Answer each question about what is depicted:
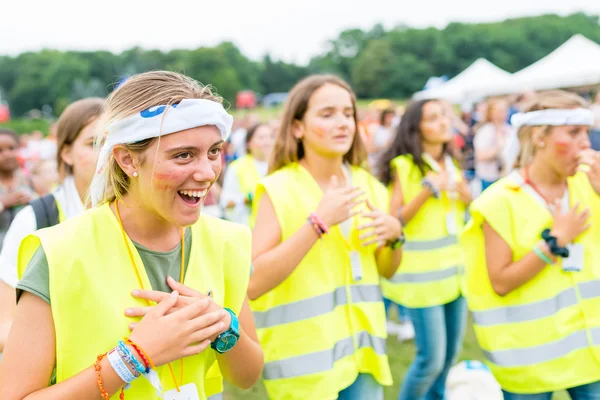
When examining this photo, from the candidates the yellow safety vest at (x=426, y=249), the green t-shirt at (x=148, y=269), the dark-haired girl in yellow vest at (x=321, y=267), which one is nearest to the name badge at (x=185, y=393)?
the green t-shirt at (x=148, y=269)

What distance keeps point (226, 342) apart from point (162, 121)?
0.69 metres

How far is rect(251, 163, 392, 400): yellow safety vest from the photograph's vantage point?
277cm

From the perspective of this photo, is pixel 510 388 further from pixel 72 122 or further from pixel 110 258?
pixel 72 122

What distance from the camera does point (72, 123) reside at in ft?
9.37

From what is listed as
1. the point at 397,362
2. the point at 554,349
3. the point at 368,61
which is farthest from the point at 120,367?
the point at 368,61

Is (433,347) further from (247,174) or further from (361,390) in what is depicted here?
(247,174)

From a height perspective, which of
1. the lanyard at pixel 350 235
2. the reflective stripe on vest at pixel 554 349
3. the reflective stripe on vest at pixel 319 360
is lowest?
the reflective stripe on vest at pixel 554 349

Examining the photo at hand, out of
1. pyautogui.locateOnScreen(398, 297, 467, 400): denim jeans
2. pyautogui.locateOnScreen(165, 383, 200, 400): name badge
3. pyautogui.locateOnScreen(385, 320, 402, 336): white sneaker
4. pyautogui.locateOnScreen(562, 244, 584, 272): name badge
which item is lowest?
pyautogui.locateOnScreen(385, 320, 402, 336): white sneaker

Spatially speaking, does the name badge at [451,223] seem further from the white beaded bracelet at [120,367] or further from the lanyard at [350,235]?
the white beaded bracelet at [120,367]

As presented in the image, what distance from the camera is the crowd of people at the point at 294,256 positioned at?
5.38 feet

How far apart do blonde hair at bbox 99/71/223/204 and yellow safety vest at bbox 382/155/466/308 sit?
2744 mm

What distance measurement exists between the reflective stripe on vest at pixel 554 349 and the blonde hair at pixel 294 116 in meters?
1.43

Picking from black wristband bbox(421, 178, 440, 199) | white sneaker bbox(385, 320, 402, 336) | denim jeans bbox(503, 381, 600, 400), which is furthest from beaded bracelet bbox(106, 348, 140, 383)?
white sneaker bbox(385, 320, 402, 336)

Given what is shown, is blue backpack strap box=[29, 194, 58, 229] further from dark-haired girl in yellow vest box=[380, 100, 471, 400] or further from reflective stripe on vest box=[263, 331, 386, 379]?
dark-haired girl in yellow vest box=[380, 100, 471, 400]
